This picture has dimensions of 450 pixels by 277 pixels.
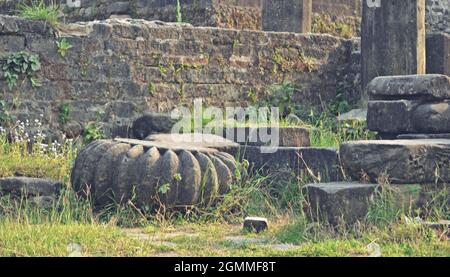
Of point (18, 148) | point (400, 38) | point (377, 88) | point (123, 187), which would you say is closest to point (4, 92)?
point (18, 148)

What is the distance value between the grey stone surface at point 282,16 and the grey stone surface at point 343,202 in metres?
6.49

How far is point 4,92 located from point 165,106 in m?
2.00

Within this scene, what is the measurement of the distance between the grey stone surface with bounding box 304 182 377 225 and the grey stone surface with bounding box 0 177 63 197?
2536 mm

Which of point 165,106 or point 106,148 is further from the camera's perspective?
point 165,106

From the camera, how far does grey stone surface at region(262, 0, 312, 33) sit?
1397cm

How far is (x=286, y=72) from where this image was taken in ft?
42.9

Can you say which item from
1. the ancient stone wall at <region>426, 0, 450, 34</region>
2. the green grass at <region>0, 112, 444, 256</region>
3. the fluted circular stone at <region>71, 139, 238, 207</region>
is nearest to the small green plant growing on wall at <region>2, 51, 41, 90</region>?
the green grass at <region>0, 112, 444, 256</region>

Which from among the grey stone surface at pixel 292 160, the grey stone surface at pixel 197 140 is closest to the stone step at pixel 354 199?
Result: the grey stone surface at pixel 292 160

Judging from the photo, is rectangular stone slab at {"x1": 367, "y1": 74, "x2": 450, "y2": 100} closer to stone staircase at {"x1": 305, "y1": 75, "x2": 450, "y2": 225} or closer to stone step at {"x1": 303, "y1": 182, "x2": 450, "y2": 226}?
stone staircase at {"x1": 305, "y1": 75, "x2": 450, "y2": 225}

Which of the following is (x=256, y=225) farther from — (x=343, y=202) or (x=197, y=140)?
(x=197, y=140)

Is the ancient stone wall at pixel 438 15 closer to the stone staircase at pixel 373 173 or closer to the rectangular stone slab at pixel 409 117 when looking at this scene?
the rectangular stone slab at pixel 409 117

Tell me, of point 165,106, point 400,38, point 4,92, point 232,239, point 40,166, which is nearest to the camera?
point 232,239

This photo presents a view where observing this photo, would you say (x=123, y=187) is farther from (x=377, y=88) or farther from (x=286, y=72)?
(x=286, y=72)

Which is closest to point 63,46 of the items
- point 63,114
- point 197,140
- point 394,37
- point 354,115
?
point 63,114
